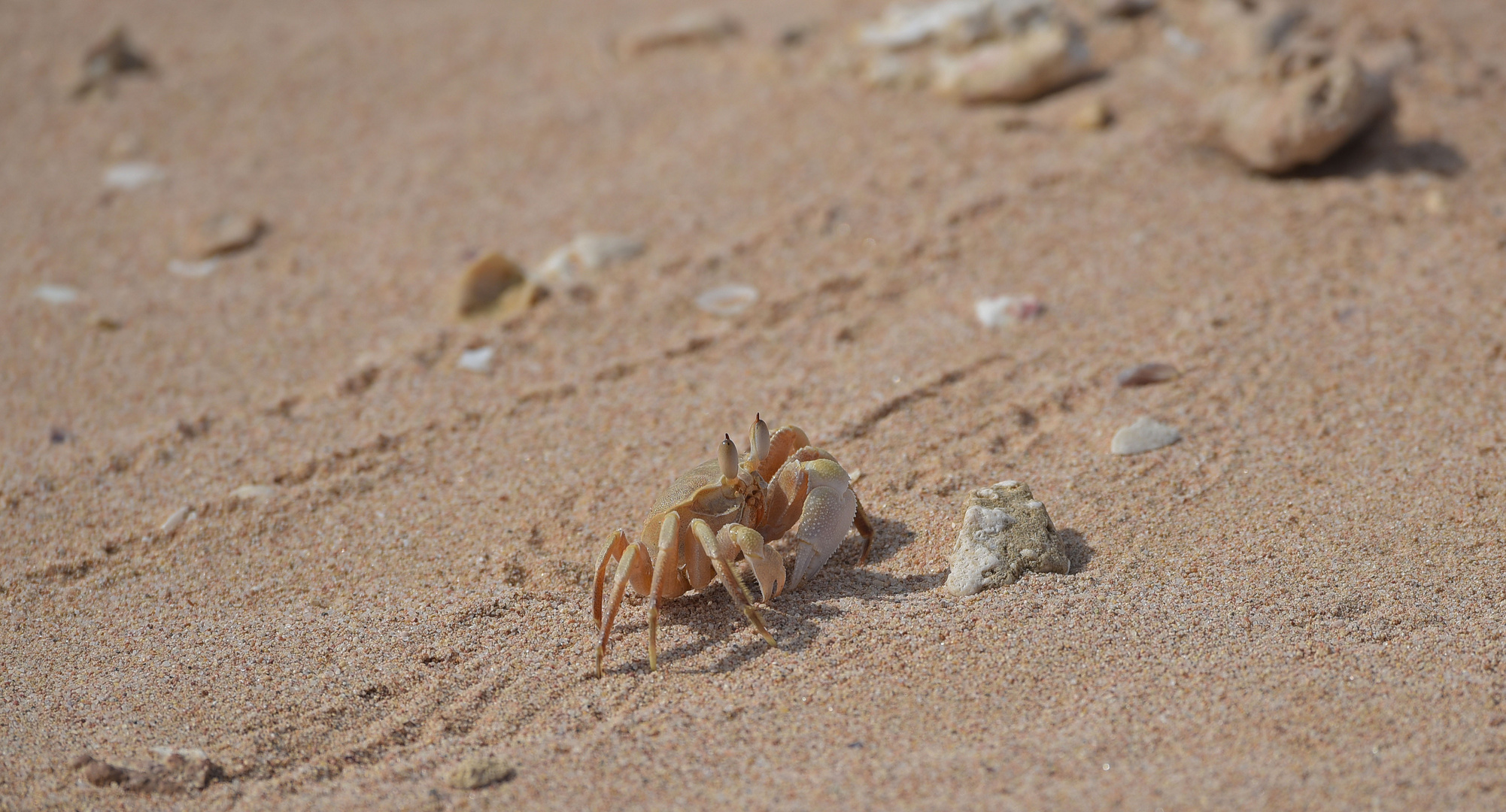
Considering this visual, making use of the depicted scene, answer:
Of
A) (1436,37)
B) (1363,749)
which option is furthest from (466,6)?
(1363,749)

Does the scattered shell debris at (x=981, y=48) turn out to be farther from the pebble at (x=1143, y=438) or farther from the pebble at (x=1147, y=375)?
the pebble at (x=1143, y=438)

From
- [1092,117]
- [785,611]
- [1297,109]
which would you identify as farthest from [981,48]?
[785,611]

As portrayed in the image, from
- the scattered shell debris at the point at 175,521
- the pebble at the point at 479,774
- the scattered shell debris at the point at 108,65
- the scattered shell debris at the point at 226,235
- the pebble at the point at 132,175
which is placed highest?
the scattered shell debris at the point at 108,65

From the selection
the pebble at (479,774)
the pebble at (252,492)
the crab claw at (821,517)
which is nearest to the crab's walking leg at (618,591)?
the pebble at (479,774)

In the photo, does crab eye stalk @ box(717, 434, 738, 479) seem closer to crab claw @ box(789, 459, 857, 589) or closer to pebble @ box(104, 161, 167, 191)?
crab claw @ box(789, 459, 857, 589)

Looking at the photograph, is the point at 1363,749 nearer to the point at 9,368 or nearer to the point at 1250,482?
the point at 1250,482
